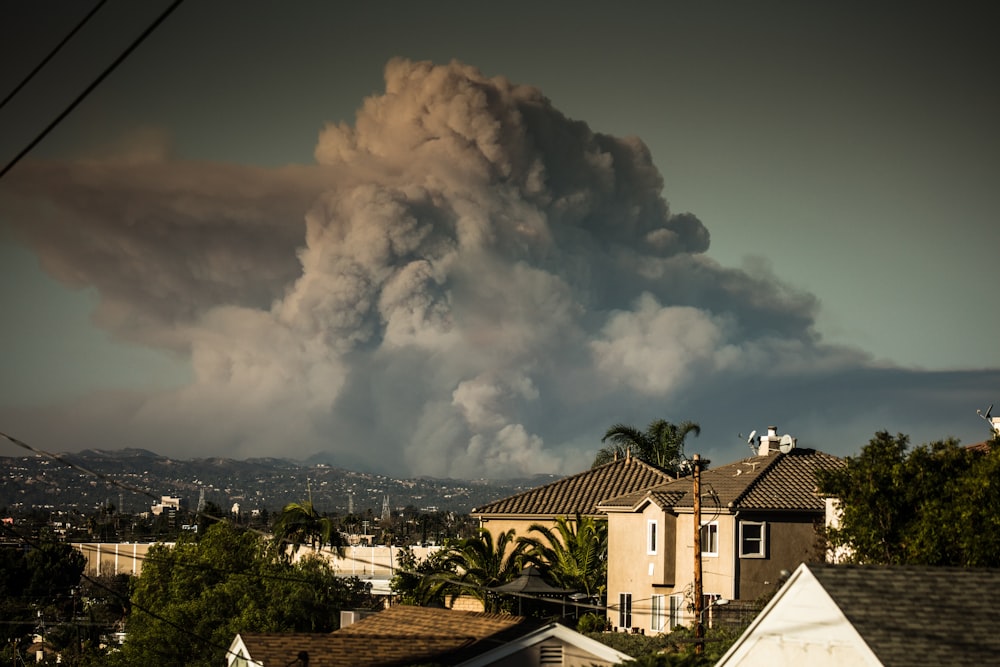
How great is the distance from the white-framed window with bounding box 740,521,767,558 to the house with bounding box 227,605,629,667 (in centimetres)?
1960

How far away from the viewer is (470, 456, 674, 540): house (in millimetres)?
80688

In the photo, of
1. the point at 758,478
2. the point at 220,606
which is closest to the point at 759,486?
the point at 758,478

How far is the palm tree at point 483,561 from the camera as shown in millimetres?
71500

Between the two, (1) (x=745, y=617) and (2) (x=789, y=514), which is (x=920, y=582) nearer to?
(1) (x=745, y=617)

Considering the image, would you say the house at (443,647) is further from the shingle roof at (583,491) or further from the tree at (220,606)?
the shingle roof at (583,491)

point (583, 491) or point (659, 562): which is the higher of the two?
point (583, 491)

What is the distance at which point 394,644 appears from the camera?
41.7 meters

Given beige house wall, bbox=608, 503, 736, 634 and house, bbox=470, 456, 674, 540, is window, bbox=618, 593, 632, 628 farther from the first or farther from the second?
house, bbox=470, 456, 674, 540

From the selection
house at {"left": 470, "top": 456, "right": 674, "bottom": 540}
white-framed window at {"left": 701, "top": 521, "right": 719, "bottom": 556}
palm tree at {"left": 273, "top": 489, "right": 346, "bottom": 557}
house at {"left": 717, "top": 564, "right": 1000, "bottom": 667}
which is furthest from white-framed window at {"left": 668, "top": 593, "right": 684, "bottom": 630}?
house at {"left": 717, "top": 564, "right": 1000, "bottom": 667}

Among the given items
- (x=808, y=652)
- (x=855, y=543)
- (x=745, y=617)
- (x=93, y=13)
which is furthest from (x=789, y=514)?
(x=93, y=13)

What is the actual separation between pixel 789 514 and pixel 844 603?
37.2m

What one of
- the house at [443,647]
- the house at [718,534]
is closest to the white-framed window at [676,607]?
the house at [718,534]

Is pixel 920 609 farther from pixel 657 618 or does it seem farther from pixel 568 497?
pixel 568 497

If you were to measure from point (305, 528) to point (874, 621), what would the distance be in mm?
68710
